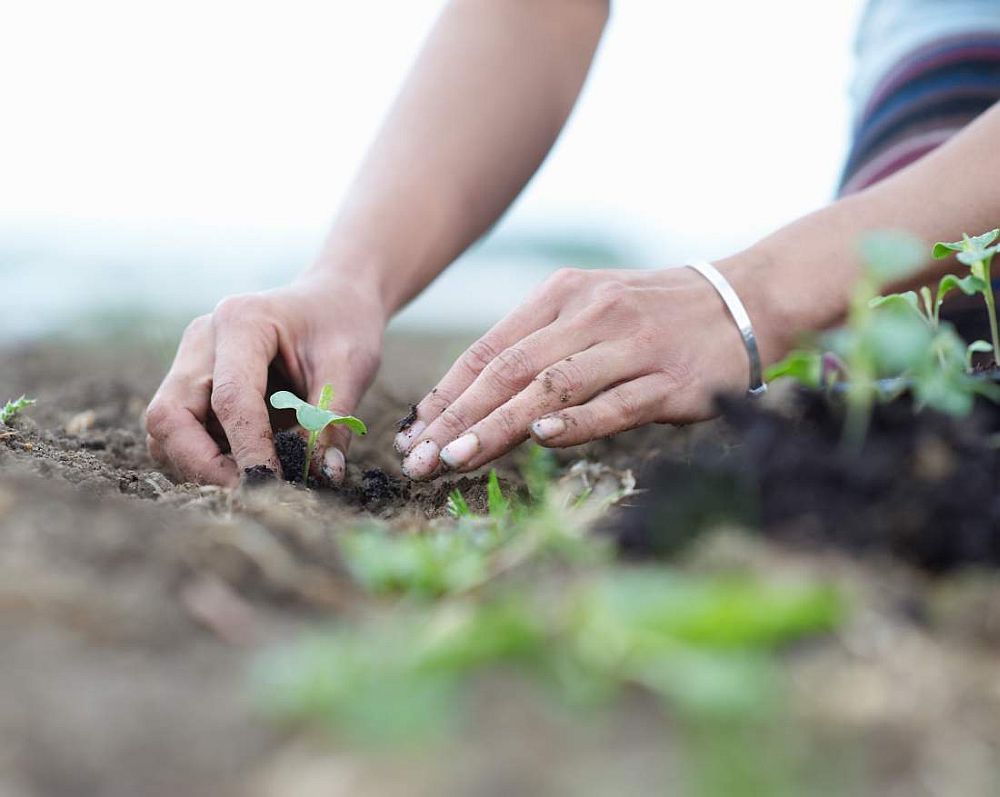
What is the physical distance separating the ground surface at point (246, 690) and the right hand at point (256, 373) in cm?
64

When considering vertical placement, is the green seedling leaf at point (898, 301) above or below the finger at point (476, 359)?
above

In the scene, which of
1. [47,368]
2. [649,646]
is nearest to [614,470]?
[649,646]

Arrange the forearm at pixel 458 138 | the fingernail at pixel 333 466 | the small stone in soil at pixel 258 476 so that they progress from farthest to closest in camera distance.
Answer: the forearm at pixel 458 138 < the fingernail at pixel 333 466 < the small stone in soil at pixel 258 476

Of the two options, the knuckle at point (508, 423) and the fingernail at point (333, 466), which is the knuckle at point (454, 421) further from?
the fingernail at point (333, 466)

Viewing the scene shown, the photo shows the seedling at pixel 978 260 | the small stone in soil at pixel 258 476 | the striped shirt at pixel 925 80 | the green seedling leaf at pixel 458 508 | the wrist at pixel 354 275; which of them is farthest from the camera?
the striped shirt at pixel 925 80

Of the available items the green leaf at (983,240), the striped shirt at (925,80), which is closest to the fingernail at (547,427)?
the green leaf at (983,240)

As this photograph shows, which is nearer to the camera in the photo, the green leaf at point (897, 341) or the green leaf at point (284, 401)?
the green leaf at point (897, 341)

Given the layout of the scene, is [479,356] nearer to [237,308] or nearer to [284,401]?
[284,401]

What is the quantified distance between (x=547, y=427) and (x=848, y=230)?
795 mm

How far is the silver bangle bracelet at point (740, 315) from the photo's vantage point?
6.07 ft

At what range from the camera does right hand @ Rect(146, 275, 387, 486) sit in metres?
1.80

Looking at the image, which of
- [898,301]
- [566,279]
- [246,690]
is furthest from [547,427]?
[246,690]

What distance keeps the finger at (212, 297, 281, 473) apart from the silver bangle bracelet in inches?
36.7

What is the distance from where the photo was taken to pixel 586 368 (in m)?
1.72
